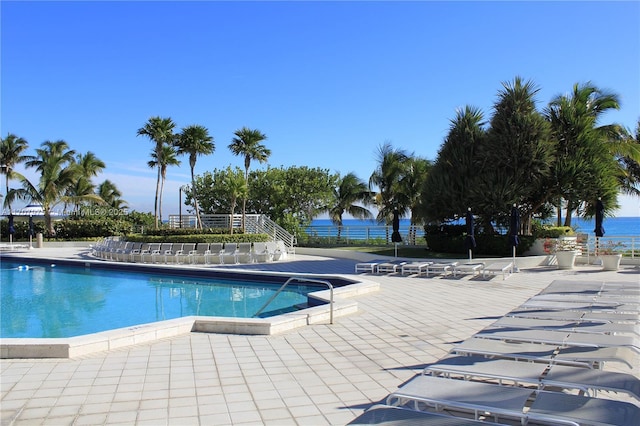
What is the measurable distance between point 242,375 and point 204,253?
14.6 meters

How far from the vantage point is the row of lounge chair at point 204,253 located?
19094 mm

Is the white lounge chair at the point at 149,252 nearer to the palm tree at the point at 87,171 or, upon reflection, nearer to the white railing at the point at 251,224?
the white railing at the point at 251,224

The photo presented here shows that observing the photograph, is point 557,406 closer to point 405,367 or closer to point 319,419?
point 319,419

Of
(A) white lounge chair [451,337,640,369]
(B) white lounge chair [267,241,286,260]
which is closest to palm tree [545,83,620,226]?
(B) white lounge chair [267,241,286,260]

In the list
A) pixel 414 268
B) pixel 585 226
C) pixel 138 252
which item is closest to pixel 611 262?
pixel 414 268

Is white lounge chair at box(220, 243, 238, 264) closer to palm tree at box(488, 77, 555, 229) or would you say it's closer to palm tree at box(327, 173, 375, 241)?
palm tree at box(488, 77, 555, 229)

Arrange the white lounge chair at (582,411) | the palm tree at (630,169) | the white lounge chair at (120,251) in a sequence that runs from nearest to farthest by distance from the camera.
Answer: the white lounge chair at (582,411) < the white lounge chair at (120,251) < the palm tree at (630,169)

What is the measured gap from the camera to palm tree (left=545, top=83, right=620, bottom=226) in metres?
18.4

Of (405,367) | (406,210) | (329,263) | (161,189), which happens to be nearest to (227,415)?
(405,367)

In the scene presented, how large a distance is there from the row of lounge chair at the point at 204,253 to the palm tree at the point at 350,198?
10617 millimetres

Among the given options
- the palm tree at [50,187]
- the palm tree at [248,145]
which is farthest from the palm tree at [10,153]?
the palm tree at [248,145]

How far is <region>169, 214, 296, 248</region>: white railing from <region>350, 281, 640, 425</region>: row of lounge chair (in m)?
19.0

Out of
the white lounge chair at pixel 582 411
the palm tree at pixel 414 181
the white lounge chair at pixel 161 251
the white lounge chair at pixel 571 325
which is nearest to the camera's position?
the white lounge chair at pixel 582 411

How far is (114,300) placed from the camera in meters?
11.9
